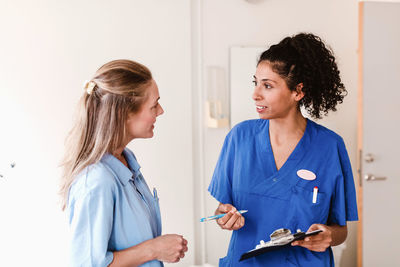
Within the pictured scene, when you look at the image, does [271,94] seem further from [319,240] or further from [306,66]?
[319,240]

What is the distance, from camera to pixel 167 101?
2.32 m

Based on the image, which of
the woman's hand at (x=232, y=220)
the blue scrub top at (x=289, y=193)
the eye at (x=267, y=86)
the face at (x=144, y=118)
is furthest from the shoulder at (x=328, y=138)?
the face at (x=144, y=118)

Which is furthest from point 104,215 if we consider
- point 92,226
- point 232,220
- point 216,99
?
point 216,99

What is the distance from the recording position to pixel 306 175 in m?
1.31

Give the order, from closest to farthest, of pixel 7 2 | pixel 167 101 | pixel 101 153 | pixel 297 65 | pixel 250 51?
1. pixel 101 153
2. pixel 297 65
3. pixel 7 2
4. pixel 167 101
5. pixel 250 51

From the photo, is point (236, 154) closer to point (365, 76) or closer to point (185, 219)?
point (185, 219)

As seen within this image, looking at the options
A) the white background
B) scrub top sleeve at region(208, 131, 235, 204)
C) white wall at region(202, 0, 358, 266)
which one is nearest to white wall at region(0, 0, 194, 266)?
the white background

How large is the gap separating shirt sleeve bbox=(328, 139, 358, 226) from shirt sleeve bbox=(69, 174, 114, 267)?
82 cm

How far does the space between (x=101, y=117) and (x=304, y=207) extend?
2.46 feet

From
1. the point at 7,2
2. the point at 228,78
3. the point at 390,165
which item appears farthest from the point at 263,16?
the point at 7,2

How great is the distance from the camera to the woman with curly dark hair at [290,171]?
51.1 inches

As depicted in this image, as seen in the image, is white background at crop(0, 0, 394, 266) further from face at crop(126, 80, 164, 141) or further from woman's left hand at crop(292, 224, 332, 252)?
woman's left hand at crop(292, 224, 332, 252)

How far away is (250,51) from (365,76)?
0.80 metres

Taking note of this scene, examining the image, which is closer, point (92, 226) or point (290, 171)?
point (92, 226)
